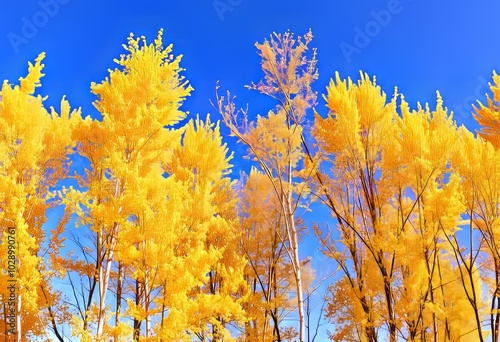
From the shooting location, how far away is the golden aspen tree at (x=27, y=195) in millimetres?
6852

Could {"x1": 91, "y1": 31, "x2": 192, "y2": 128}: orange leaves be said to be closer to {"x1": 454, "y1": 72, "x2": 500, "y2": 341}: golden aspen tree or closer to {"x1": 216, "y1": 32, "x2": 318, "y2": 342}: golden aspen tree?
{"x1": 216, "y1": 32, "x2": 318, "y2": 342}: golden aspen tree

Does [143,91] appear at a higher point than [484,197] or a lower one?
higher

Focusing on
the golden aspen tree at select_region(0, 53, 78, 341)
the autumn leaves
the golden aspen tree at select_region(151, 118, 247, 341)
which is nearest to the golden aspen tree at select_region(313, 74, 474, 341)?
the autumn leaves

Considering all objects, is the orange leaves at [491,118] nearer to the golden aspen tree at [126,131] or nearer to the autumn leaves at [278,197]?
the autumn leaves at [278,197]

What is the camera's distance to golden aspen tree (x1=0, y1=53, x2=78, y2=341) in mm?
6852

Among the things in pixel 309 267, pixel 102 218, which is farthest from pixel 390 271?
pixel 102 218

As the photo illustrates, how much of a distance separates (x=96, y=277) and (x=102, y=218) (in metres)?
1.85

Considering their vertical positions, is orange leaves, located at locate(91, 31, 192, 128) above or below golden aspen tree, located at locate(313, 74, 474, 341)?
above

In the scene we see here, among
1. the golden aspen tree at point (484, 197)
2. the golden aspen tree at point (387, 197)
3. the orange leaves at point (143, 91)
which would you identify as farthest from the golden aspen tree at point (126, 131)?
the golden aspen tree at point (484, 197)

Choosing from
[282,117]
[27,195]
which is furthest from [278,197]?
[27,195]

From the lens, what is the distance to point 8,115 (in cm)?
808

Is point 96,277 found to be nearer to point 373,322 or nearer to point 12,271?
point 12,271

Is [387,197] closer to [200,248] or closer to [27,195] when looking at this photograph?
[200,248]

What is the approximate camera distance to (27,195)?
27.3 ft
